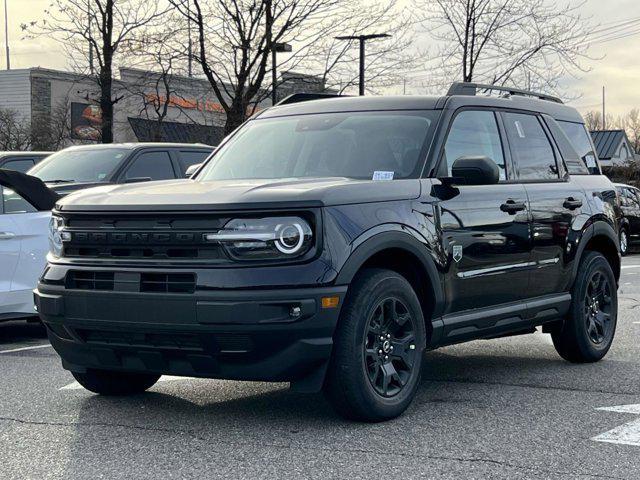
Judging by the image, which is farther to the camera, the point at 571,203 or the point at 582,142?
the point at 582,142

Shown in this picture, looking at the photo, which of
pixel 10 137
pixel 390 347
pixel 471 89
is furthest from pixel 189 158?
pixel 10 137

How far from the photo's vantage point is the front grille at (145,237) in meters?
5.24

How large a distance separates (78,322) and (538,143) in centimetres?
363

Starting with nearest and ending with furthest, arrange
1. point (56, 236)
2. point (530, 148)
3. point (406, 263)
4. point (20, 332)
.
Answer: point (56, 236) → point (406, 263) → point (530, 148) → point (20, 332)

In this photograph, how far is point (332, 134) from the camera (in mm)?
6633

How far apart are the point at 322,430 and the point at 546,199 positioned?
104 inches

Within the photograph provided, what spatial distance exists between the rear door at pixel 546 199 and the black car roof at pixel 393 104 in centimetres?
11

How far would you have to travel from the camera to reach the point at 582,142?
328 inches

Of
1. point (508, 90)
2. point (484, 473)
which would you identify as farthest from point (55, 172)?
point (484, 473)

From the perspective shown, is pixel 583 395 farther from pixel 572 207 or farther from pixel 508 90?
pixel 508 90

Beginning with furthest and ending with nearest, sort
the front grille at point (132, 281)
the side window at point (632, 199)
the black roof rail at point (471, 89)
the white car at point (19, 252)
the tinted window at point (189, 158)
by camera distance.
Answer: the side window at point (632, 199)
the tinted window at point (189, 158)
the white car at point (19, 252)
the black roof rail at point (471, 89)
the front grille at point (132, 281)

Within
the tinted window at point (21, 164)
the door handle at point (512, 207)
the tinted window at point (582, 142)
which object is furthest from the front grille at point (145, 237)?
the tinted window at point (21, 164)

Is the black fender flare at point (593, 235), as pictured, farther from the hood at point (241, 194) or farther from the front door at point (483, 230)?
the hood at point (241, 194)

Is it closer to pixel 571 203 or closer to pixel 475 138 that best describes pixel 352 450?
pixel 475 138
